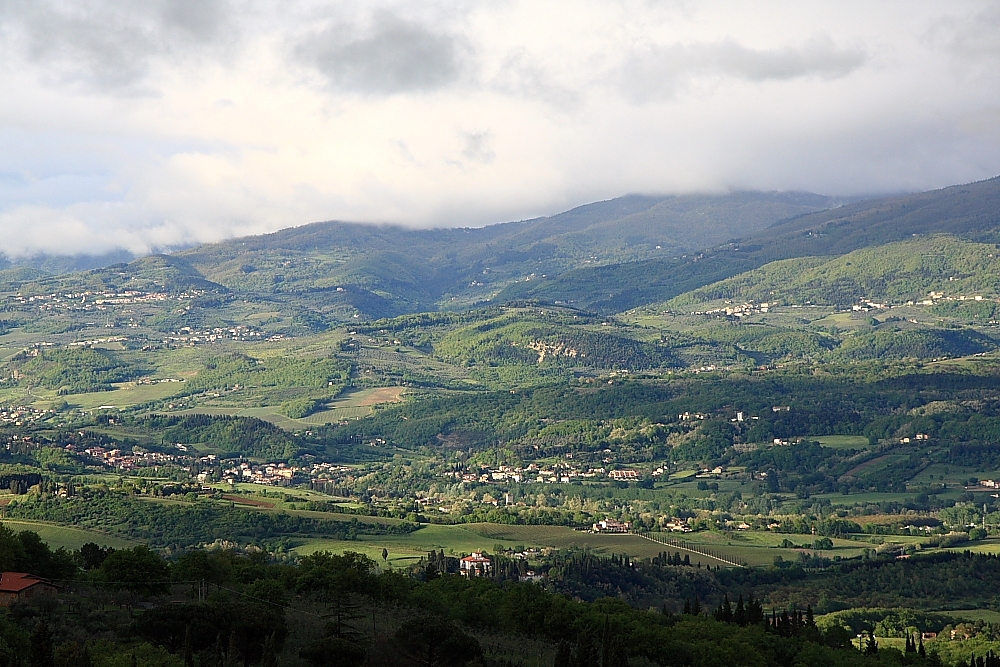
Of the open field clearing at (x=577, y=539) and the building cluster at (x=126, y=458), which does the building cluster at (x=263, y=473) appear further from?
the open field clearing at (x=577, y=539)

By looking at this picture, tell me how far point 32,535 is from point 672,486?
12009cm

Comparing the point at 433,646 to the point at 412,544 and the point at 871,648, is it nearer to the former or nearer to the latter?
the point at 871,648

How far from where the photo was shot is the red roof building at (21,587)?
213 ft

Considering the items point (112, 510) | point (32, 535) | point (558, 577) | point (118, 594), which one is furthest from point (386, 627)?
point (112, 510)

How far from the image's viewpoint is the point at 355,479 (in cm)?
19188

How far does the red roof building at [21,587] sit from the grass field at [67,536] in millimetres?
41887

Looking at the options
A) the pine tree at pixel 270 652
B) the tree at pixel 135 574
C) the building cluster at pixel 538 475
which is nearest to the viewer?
the pine tree at pixel 270 652

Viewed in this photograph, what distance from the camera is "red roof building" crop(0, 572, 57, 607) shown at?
65062 mm

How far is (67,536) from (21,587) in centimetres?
5028

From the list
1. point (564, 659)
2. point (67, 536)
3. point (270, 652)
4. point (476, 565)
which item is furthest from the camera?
point (67, 536)

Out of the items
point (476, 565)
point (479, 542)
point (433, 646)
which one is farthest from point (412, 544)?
point (433, 646)

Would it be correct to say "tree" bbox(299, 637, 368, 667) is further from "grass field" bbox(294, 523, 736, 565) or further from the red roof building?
"grass field" bbox(294, 523, 736, 565)

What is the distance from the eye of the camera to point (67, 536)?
114 metres

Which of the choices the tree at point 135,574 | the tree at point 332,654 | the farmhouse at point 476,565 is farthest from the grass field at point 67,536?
the tree at point 332,654
